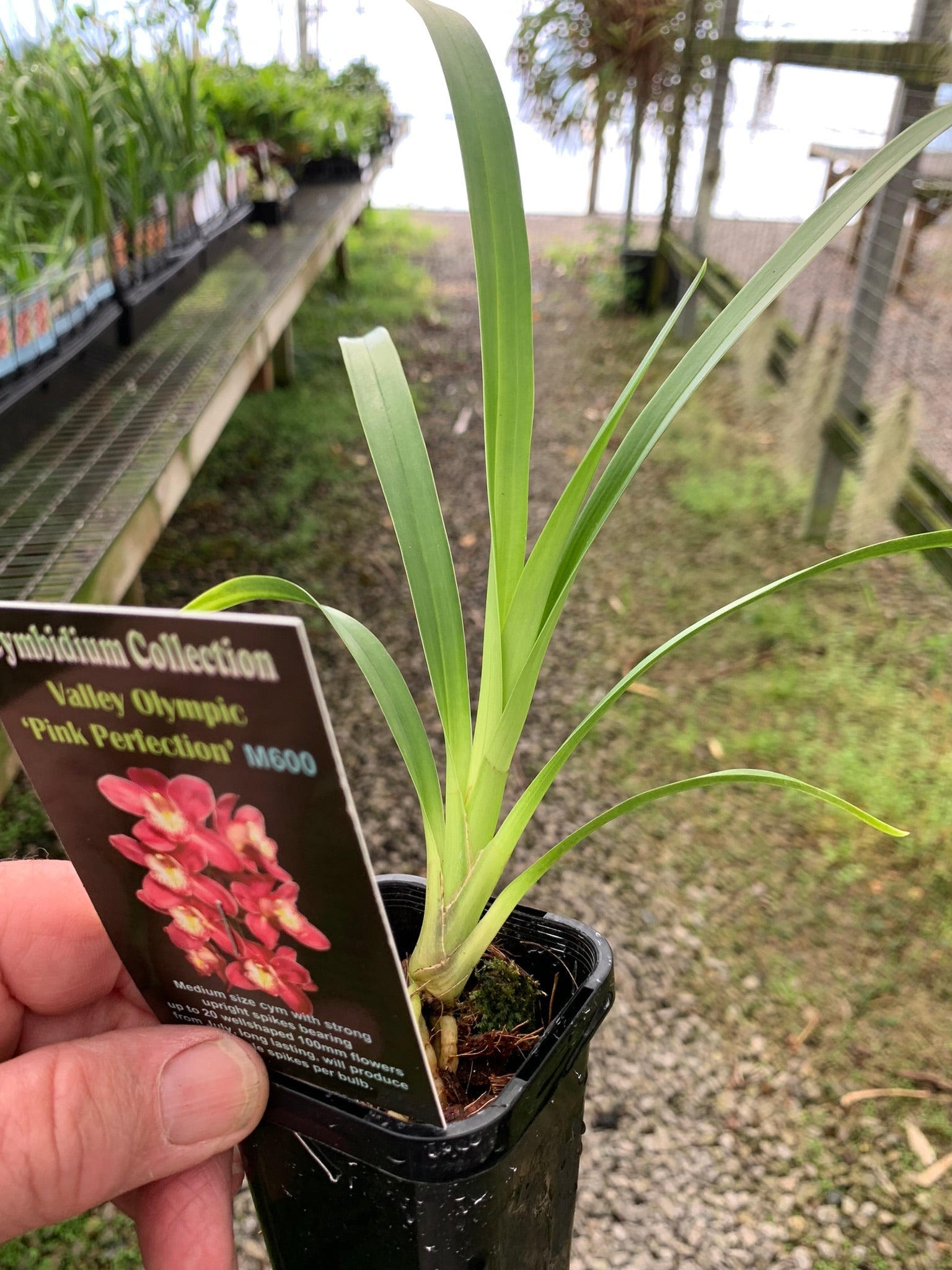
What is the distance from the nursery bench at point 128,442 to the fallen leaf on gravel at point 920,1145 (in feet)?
3.26

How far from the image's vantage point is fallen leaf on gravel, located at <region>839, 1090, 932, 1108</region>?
3.43 feet

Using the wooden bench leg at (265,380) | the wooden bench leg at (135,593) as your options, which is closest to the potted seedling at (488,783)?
the wooden bench leg at (135,593)

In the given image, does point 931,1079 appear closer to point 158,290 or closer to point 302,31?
point 158,290

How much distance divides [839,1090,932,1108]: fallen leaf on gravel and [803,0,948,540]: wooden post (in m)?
1.34

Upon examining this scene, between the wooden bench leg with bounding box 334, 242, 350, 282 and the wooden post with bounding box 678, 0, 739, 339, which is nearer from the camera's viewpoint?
the wooden post with bounding box 678, 0, 739, 339

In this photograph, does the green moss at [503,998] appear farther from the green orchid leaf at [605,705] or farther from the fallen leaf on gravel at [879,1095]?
the fallen leaf on gravel at [879,1095]

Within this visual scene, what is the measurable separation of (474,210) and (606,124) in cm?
462

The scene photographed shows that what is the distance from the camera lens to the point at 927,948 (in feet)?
3.99

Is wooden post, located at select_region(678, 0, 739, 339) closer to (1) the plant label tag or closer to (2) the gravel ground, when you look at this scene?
(2) the gravel ground

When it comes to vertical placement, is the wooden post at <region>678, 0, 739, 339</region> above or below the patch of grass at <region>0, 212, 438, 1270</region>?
above

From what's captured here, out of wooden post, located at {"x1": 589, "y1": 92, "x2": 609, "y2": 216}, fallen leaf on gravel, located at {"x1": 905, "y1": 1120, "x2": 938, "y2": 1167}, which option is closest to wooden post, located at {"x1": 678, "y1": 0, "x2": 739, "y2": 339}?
wooden post, located at {"x1": 589, "y1": 92, "x2": 609, "y2": 216}

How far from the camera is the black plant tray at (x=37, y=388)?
131cm

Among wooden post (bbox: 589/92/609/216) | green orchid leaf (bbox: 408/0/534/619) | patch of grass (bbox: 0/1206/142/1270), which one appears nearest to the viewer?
green orchid leaf (bbox: 408/0/534/619)

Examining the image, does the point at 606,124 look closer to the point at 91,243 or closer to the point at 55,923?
the point at 91,243
